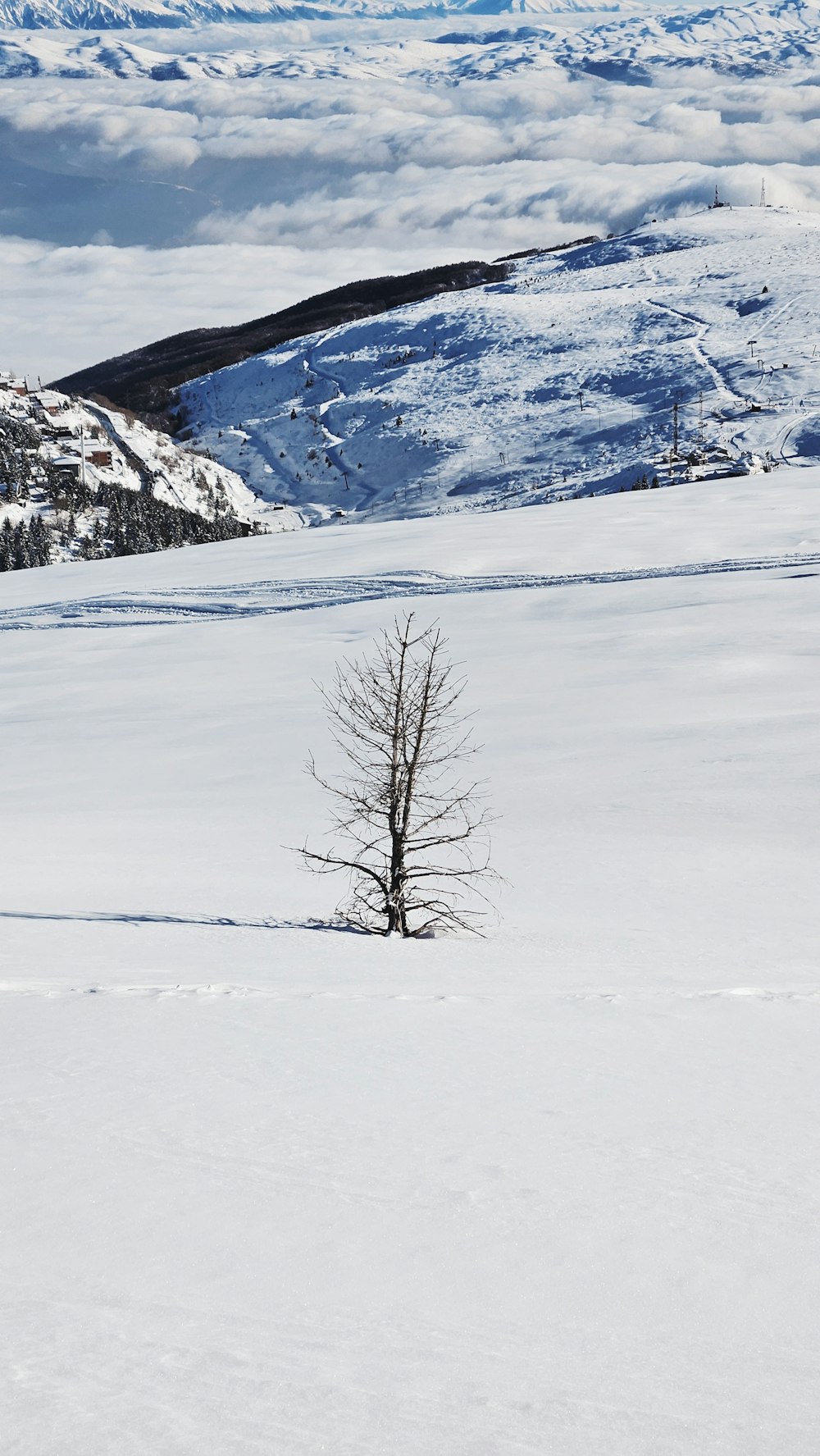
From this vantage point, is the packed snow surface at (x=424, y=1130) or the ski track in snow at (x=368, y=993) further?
the ski track in snow at (x=368, y=993)

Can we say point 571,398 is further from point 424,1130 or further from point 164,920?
point 424,1130

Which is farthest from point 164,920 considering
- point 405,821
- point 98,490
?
point 98,490

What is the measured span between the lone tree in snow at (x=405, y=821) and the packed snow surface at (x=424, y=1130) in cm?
63

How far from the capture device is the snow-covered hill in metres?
122

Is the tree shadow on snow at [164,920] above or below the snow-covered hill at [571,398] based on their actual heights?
below

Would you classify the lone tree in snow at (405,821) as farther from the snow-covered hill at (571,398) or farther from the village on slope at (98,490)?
the village on slope at (98,490)

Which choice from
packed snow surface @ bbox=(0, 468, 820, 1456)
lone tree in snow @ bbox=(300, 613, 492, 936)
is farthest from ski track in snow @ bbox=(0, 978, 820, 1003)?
lone tree in snow @ bbox=(300, 613, 492, 936)

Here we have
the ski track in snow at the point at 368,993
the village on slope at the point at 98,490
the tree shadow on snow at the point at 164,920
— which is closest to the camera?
the ski track in snow at the point at 368,993

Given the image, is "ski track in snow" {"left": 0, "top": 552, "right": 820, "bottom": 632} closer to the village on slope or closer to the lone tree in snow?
the lone tree in snow

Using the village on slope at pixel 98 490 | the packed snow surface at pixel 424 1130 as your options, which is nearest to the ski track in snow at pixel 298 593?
the packed snow surface at pixel 424 1130

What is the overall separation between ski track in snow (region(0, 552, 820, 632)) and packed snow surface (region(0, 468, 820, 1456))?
19.5 meters

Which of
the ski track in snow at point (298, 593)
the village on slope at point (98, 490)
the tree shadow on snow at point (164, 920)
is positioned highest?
the village on slope at point (98, 490)

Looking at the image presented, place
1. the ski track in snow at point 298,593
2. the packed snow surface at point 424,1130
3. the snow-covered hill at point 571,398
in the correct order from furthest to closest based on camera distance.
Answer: the snow-covered hill at point 571,398
the ski track in snow at point 298,593
the packed snow surface at point 424,1130

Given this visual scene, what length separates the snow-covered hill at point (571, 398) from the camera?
399ft
